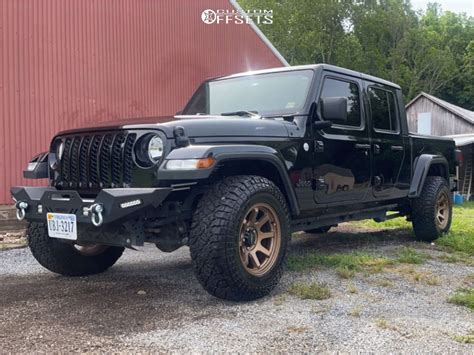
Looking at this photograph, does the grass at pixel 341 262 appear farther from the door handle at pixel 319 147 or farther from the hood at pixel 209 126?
the hood at pixel 209 126

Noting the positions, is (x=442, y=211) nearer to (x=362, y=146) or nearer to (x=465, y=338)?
(x=362, y=146)

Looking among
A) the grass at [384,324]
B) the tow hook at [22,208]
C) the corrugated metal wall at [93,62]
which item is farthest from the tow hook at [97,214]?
the corrugated metal wall at [93,62]

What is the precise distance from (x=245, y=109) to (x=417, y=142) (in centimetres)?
267

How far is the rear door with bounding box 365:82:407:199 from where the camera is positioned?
217 inches

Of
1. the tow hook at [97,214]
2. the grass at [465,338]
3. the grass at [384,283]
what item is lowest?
the grass at [384,283]

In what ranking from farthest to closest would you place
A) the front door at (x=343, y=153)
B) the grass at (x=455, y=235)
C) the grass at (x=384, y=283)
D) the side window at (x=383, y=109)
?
the grass at (x=455, y=235), the side window at (x=383, y=109), the front door at (x=343, y=153), the grass at (x=384, y=283)

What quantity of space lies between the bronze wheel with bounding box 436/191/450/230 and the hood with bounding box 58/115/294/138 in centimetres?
348

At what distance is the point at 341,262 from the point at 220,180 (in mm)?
1820

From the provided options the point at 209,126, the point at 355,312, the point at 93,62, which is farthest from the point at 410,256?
the point at 93,62

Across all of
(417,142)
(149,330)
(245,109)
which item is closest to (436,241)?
(417,142)

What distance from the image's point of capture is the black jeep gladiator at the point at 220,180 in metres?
3.49

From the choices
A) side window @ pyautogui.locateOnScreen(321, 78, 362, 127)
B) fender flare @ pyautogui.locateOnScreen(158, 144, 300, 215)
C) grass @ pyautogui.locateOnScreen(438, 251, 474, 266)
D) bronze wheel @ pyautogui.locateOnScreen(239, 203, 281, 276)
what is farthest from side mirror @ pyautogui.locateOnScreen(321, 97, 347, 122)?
grass @ pyautogui.locateOnScreen(438, 251, 474, 266)

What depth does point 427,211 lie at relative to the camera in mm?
6328

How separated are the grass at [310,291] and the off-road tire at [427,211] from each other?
2766mm
